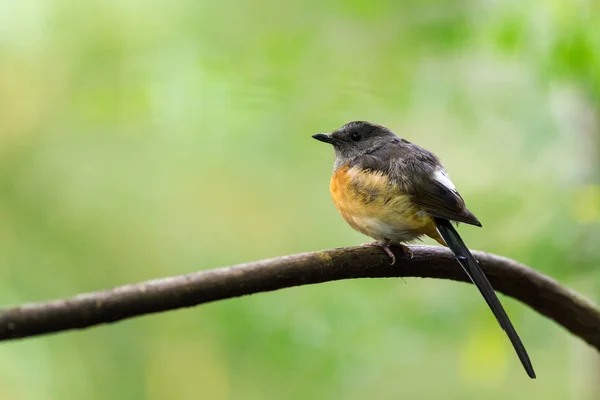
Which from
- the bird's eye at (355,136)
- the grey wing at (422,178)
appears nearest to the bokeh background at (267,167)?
the bird's eye at (355,136)

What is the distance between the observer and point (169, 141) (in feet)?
15.6

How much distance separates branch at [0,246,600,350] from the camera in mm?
1506

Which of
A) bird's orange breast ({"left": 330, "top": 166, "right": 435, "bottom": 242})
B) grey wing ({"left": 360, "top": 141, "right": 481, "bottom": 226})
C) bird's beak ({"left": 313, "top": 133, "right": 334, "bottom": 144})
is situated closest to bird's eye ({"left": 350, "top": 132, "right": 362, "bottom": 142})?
bird's beak ({"left": 313, "top": 133, "right": 334, "bottom": 144})

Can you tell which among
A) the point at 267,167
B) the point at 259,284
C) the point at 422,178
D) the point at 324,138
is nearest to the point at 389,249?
the point at 422,178

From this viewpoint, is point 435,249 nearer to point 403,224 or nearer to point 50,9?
point 403,224

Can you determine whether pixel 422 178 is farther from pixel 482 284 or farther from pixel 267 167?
pixel 267 167

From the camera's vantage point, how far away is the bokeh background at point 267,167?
3498mm

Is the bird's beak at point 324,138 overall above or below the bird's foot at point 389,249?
above

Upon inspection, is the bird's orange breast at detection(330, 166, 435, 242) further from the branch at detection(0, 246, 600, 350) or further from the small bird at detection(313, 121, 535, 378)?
the branch at detection(0, 246, 600, 350)

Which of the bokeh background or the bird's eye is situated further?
the bokeh background

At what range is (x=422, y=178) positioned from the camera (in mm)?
A: 2439

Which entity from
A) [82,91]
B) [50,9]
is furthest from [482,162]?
[50,9]

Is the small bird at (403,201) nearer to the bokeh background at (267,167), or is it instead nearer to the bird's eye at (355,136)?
the bird's eye at (355,136)

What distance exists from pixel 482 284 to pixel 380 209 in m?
0.51
